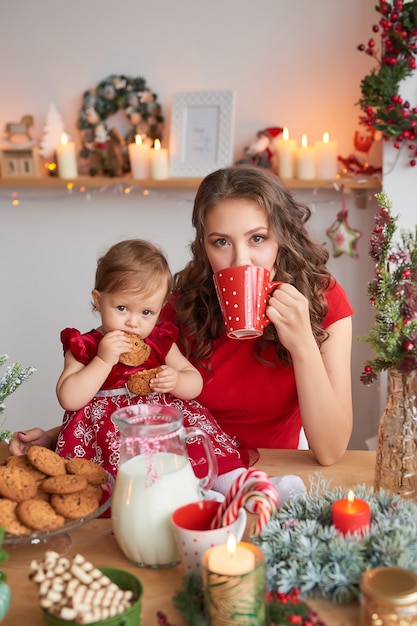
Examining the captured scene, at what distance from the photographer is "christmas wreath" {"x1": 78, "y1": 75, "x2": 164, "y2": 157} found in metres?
3.42

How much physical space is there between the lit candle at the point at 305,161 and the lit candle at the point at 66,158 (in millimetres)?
1114

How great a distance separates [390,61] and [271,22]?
0.73 m

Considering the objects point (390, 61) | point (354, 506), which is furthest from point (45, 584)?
point (390, 61)

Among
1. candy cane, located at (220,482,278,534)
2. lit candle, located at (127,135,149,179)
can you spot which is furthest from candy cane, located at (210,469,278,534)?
lit candle, located at (127,135,149,179)

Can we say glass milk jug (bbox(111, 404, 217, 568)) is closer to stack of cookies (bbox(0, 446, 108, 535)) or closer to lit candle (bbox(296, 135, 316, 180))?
stack of cookies (bbox(0, 446, 108, 535))

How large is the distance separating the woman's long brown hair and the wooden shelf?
4.15 ft

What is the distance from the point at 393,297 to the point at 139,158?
234 centimetres

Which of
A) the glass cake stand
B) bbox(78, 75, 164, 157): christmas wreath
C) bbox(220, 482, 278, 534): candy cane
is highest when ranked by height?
bbox(78, 75, 164, 157): christmas wreath

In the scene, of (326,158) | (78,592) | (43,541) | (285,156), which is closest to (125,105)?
(285,156)

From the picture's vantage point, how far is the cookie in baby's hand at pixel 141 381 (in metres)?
1.57

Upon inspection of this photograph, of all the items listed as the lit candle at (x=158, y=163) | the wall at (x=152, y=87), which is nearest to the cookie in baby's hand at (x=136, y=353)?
the lit candle at (x=158, y=163)

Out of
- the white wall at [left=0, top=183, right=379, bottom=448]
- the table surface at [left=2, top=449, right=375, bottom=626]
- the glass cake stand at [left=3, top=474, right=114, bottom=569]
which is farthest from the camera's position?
the white wall at [left=0, top=183, right=379, bottom=448]

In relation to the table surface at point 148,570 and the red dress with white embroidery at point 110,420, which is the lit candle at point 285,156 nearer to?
the red dress with white embroidery at point 110,420

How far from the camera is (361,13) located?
10.4ft
